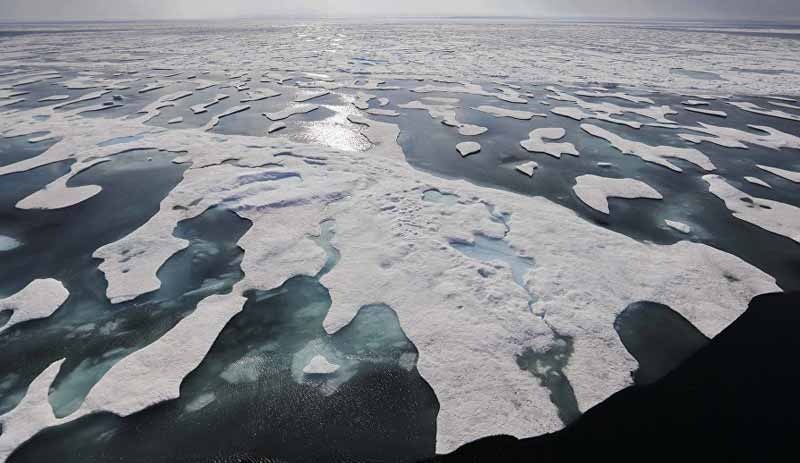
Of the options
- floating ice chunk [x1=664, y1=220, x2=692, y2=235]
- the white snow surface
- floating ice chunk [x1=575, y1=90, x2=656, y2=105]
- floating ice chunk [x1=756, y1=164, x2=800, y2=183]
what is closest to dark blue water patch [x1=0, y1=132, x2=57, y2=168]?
the white snow surface

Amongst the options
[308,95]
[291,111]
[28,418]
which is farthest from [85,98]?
[28,418]

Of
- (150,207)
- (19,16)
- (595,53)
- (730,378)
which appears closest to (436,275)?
(730,378)

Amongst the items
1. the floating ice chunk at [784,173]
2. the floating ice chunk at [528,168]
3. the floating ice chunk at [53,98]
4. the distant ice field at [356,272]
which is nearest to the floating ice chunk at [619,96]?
the distant ice field at [356,272]

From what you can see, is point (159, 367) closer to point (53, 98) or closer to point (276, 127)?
point (276, 127)

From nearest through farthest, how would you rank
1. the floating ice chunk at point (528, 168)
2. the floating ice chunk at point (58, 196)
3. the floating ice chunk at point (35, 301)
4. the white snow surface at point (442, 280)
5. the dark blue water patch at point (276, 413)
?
the dark blue water patch at point (276, 413), the white snow surface at point (442, 280), the floating ice chunk at point (35, 301), the floating ice chunk at point (58, 196), the floating ice chunk at point (528, 168)

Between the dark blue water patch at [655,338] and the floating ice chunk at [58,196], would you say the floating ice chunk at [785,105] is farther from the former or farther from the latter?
the floating ice chunk at [58,196]

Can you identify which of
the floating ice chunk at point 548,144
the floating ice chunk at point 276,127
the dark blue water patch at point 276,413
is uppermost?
the floating ice chunk at point 276,127
